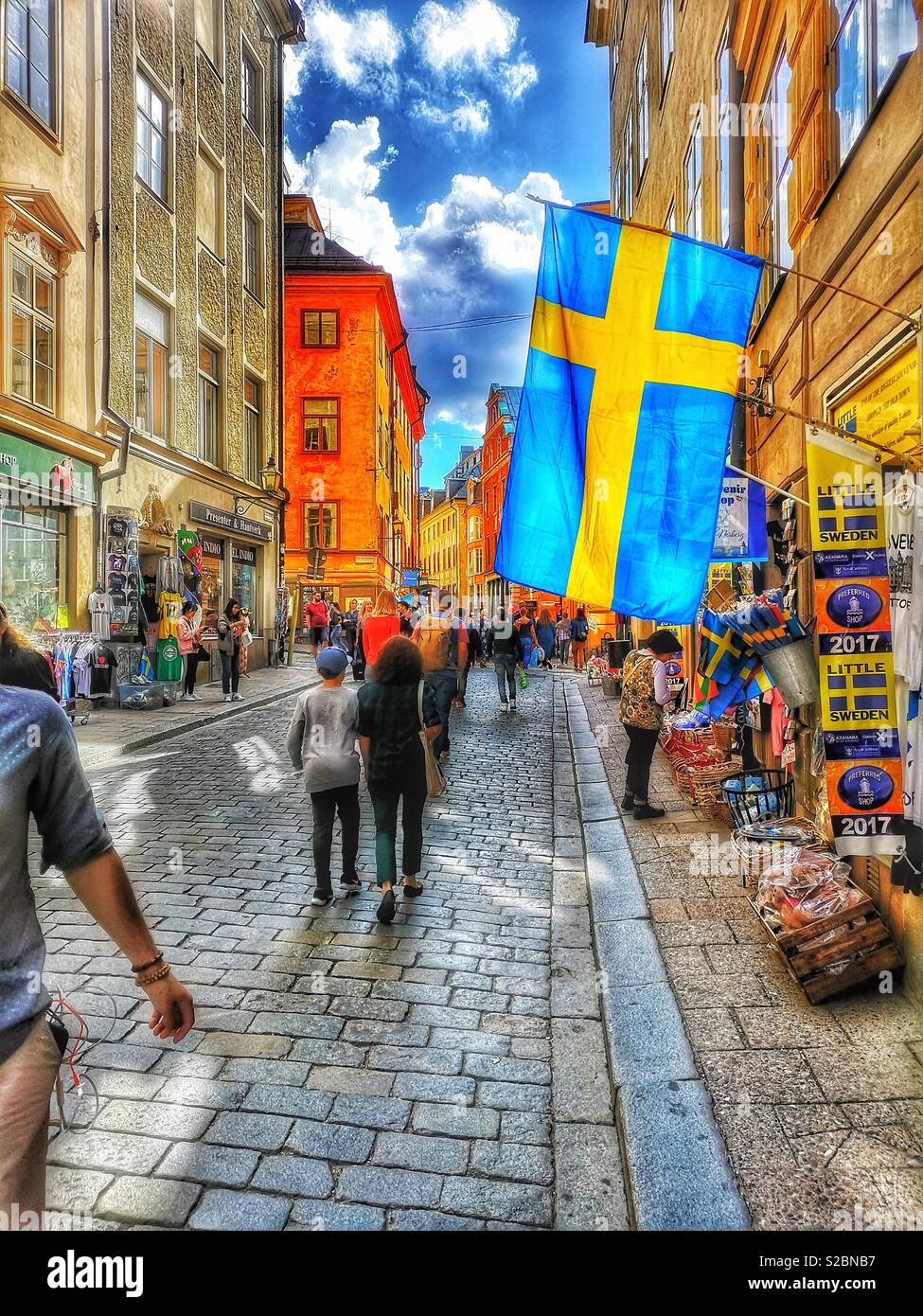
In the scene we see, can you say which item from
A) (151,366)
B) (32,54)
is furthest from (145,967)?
(151,366)

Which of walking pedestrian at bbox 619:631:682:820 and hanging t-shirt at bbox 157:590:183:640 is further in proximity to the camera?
hanging t-shirt at bbox 157:590:183:640

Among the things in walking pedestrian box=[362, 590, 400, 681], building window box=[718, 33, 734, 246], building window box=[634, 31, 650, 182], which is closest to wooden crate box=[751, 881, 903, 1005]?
walking pedestrian box=[362, 590, 400, 681]

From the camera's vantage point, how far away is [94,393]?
14141 mm

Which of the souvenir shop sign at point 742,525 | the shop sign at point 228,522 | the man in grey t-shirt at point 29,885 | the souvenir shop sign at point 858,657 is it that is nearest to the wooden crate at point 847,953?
the souvenir shop sign at point 858,657

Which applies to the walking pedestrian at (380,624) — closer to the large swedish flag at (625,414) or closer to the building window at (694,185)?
the large swedish flag at (625,414)

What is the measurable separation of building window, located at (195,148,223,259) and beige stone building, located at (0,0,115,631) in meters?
5.09

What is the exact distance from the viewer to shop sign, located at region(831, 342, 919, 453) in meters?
4.01

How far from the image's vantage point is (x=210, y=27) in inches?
778

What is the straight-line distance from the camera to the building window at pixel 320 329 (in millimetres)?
38031

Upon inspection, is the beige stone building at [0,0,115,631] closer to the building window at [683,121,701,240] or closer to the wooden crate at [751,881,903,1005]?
the building window at [683,121,701,240]

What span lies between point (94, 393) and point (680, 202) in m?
10.2

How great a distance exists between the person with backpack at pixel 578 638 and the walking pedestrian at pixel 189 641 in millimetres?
14773

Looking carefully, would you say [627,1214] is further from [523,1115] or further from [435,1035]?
[435,1035]

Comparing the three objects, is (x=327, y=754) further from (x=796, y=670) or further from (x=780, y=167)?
(x=780, y=167)
